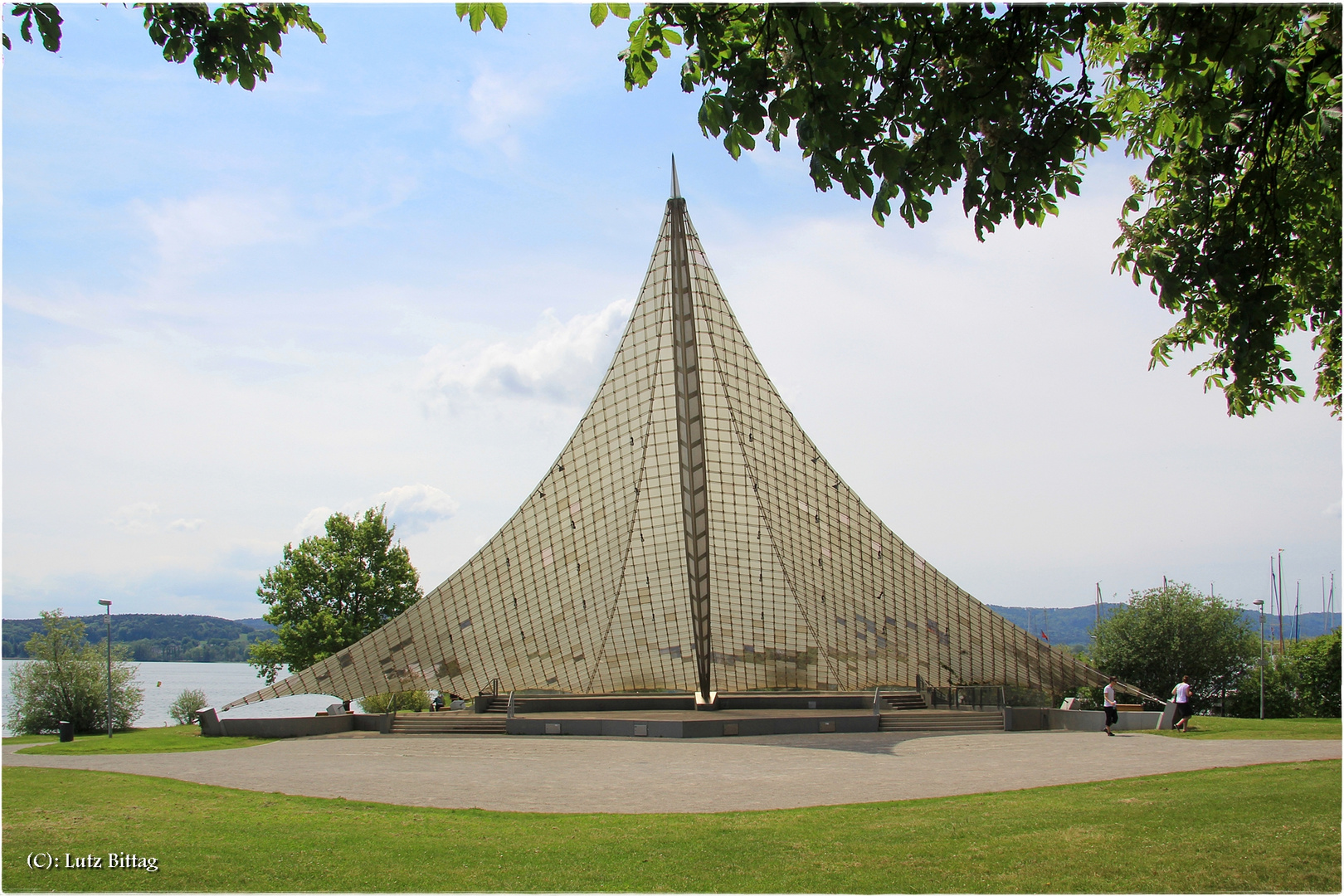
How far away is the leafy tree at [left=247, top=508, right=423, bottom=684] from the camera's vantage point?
49.4 m

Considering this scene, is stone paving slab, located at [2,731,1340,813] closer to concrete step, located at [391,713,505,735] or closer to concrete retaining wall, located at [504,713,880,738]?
concrete retaining wall, located at [504,713,880,738]

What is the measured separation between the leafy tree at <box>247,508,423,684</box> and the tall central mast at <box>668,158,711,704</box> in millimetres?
24934

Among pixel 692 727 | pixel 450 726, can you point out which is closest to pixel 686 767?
pixel 692 727

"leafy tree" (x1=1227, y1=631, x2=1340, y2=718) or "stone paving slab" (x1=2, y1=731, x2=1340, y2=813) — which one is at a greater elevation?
"stone paving slab" (x1=2, y1=731, x2=1340, y2=813)

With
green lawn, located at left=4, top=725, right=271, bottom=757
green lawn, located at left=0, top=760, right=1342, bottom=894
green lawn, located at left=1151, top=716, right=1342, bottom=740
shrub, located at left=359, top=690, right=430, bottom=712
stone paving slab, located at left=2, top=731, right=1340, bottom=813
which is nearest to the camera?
green lawn, located at left=0, top=760, right=1342, bottom=894

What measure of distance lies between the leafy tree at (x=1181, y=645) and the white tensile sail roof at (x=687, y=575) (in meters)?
18.9

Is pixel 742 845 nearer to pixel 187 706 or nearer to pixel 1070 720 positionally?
pixel 1070 720

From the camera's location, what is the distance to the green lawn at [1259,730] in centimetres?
1959

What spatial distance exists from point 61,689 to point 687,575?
27546 mm

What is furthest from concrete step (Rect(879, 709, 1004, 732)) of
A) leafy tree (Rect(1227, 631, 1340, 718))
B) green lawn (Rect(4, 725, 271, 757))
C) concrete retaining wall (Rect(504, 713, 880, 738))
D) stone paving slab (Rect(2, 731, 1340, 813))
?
leafy tree (Rect(1227, 631, 1340, 718))

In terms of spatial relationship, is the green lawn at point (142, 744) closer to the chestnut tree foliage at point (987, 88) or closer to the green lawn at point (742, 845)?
the green lawn at point (742, 845)

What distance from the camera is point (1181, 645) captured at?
45438mm

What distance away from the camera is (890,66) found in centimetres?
709

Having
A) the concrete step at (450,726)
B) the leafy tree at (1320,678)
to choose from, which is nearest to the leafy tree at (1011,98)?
the concrete step at (450,726)
